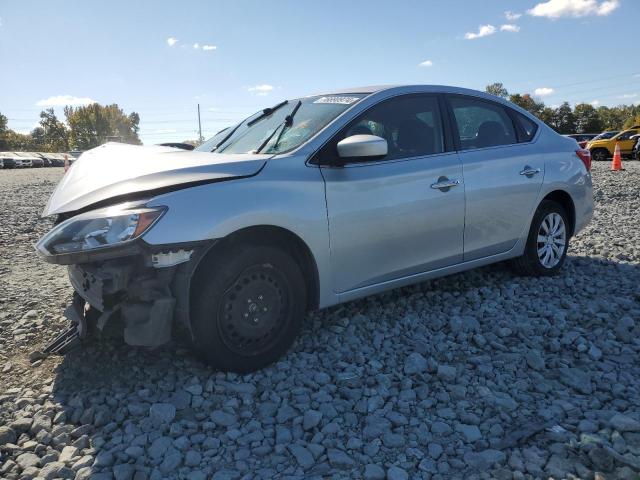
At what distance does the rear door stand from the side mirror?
1060 millimetres

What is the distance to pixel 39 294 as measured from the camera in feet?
14.9

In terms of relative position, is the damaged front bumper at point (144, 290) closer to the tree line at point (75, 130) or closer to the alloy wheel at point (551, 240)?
the alloy wheel at point (551, 240)

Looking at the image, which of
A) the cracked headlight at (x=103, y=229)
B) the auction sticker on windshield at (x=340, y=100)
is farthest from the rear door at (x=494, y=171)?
the cracked headlight at (x=103, y=229)

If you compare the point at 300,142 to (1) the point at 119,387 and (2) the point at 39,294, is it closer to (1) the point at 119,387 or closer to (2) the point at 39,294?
(1) the point at 119,387

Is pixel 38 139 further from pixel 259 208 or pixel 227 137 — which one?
pixel 259 208

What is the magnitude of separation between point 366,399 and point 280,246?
3.33 ft

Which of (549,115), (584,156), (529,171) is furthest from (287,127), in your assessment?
(549,115)

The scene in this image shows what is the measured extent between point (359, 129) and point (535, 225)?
2.03 meters

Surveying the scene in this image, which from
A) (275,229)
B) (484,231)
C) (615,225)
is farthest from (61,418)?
(615,225)

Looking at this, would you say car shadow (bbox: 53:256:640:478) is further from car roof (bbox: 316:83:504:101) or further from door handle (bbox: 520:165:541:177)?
car roof (bbox: 316:83:504:101)

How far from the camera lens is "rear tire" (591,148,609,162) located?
25469 millimetres

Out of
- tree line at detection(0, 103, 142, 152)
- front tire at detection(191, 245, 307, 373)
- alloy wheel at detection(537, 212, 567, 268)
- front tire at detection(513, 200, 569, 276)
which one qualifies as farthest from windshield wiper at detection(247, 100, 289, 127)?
tree line at detection(0, 103, 142, 152)

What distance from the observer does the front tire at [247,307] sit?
2846 millimetres

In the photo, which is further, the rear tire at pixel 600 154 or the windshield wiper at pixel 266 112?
the rear tire at pixel 600 154
